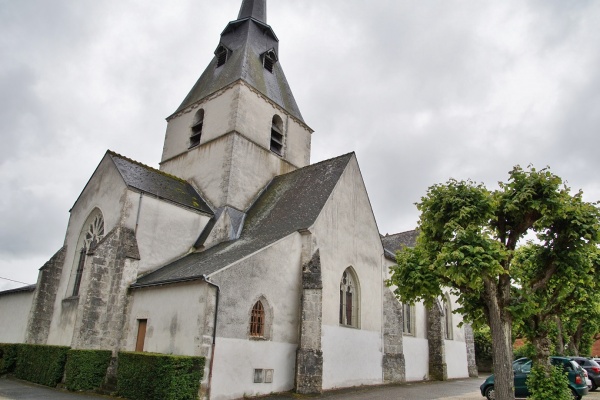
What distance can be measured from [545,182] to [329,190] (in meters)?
8.00

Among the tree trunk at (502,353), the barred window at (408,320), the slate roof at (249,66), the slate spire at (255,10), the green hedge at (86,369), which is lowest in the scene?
the green hedge at (86,369)

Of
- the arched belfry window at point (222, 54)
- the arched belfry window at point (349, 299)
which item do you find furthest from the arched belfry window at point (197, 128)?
the arched belfry window at point (349, 299)

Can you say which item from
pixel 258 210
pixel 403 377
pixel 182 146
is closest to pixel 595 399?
pixel 403 377

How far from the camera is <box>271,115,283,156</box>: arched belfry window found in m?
22.0

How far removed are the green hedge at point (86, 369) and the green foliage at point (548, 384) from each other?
11.8 metres

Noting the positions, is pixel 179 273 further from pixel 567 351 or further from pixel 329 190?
pixel 567 351

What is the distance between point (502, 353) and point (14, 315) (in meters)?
19.4

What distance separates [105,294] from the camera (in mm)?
13742

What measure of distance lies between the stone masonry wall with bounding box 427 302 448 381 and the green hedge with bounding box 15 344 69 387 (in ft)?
49.9

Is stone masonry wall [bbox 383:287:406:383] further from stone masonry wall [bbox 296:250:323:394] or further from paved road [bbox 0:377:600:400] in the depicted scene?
stone masonry wall [bbox 296:250:323:394]

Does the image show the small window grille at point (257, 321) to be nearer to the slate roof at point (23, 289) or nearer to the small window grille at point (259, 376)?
the small window grille at point (259, 376)

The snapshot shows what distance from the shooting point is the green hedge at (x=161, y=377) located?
10.2 metres

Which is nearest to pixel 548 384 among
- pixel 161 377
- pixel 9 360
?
pixel 161 377

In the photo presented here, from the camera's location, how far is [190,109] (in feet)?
74.8
